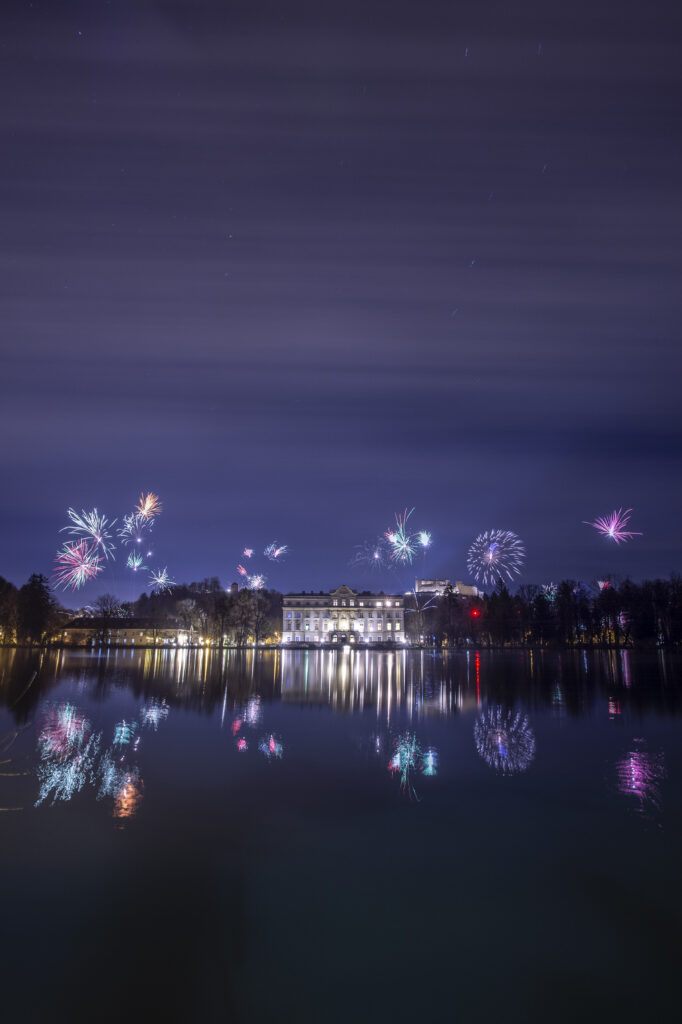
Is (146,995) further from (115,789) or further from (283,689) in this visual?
(283,689)

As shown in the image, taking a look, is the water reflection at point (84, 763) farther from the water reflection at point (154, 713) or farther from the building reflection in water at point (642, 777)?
the building reflection in water at point (642, 777)

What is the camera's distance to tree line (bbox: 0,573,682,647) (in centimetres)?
10094

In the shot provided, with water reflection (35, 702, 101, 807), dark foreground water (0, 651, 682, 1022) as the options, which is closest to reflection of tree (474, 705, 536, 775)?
dark foreground water (0, 651, 682, 1022)

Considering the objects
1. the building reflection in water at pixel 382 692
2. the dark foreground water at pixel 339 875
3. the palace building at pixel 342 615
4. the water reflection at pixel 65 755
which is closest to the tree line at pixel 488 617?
the palace building at pixel 342 615

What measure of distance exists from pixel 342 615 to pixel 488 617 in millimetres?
53256

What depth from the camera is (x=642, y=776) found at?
665 inches

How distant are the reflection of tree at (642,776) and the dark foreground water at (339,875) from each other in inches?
4.4

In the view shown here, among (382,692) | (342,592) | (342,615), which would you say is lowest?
(382,692)

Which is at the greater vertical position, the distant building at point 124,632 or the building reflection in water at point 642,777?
the distant building at point 124,632

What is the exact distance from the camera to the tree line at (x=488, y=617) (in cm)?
10094

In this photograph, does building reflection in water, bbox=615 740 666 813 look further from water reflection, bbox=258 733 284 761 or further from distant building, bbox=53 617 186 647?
distant building, bbox=53 617 186 647

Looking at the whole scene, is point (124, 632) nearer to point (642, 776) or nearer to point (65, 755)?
point (65, 755)

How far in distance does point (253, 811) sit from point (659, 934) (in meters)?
8.51

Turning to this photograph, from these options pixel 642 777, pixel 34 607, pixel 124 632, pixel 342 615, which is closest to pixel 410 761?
pixel 642 777
